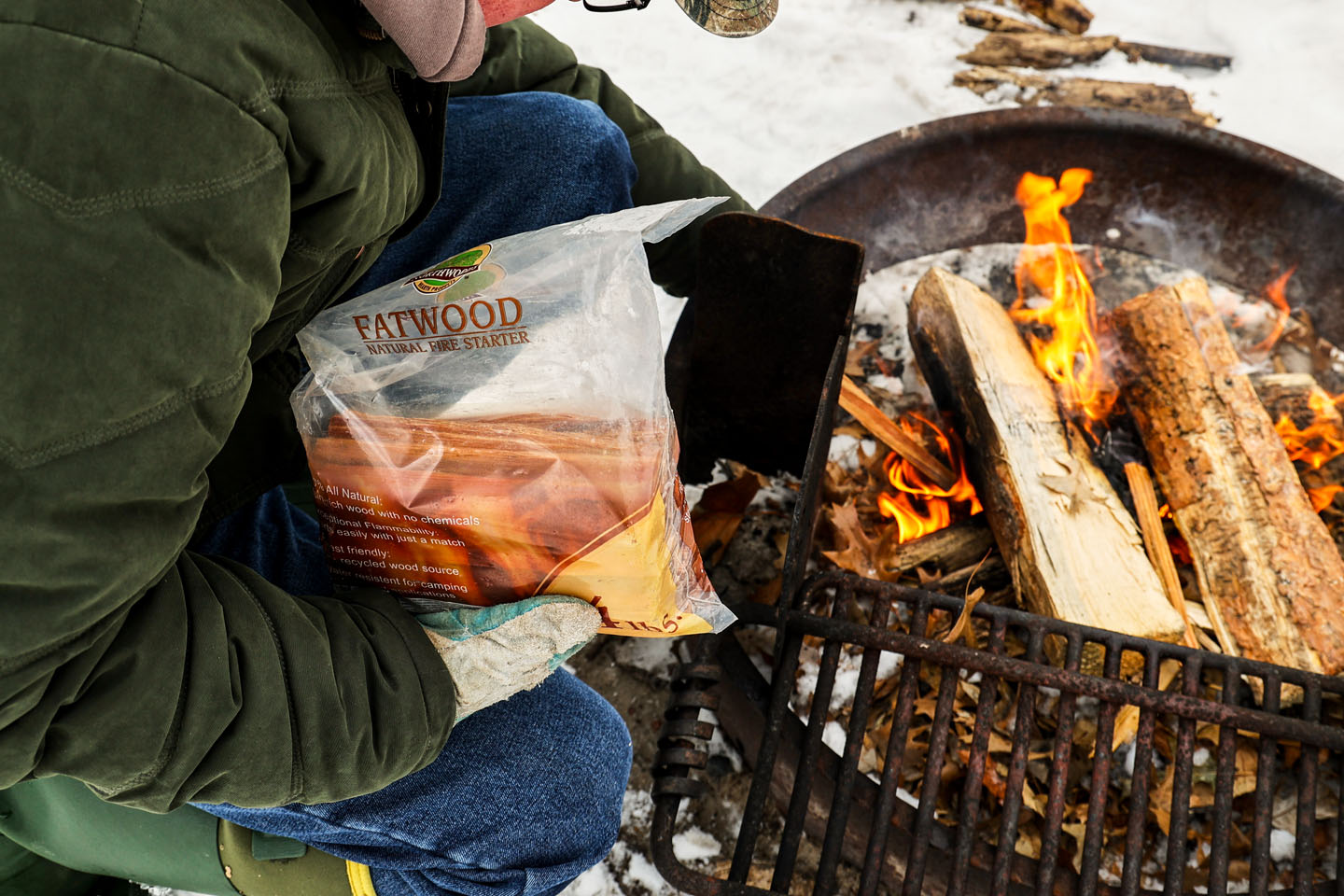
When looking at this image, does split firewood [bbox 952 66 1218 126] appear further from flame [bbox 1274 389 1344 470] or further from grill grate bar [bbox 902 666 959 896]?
grill grate bar [bbox 902 666 959 896]

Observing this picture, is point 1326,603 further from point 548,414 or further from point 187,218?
point 187,218

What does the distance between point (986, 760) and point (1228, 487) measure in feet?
2.59

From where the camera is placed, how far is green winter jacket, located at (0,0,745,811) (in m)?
0.69

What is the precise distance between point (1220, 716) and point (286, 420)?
1.63 m

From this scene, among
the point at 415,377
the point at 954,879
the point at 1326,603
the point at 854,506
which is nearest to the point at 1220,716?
the point at 1326,603

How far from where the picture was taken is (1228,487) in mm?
1766

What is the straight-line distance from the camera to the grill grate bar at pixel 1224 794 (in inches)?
56.2

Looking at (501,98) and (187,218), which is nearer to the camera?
(187,218)

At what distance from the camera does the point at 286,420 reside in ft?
4.17

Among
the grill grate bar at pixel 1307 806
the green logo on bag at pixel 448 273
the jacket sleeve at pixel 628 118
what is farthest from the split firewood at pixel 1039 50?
the green logo on bag at pixel 448 273

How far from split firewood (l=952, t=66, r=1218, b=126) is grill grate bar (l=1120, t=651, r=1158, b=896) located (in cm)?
185

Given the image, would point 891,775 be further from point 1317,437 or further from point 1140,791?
point 1317,437

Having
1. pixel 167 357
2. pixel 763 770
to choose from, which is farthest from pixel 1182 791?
pixel 167 357

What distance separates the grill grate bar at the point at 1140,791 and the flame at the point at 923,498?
54cm
